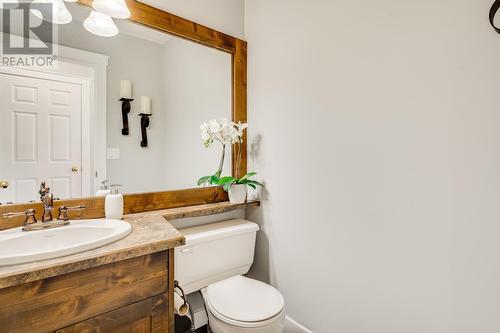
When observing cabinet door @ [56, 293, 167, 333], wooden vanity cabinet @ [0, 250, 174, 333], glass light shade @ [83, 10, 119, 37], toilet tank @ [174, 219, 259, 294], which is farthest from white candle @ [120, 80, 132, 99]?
cabinet door @ [56, 293, 167, 333]

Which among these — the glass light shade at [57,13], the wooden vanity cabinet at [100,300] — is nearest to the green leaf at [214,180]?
the wooden vanity cabinet at [100,300]

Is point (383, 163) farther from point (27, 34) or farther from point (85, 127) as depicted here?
point (27, 34)

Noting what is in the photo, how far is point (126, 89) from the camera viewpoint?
4.81ft

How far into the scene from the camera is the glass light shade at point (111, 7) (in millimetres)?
1193

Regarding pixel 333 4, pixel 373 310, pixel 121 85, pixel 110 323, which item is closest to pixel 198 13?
pixel 121 85

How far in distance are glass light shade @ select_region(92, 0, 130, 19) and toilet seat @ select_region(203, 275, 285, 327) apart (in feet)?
4.79

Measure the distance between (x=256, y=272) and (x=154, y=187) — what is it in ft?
3.14

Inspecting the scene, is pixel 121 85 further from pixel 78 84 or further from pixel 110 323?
pixel 110 323

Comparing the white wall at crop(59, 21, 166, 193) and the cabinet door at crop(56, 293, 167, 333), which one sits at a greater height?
the white wall at crop(59, 21, 166, 193)

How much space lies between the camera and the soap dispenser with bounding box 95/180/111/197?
4.39 feet

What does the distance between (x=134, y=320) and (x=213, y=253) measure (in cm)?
63

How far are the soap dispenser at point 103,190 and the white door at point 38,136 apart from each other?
0.09 metres

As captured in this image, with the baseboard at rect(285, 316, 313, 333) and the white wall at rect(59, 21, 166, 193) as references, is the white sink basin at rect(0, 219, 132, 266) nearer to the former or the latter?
the white wall at rect(59, 21, 166, 193)

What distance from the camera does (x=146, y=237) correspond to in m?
0.99
